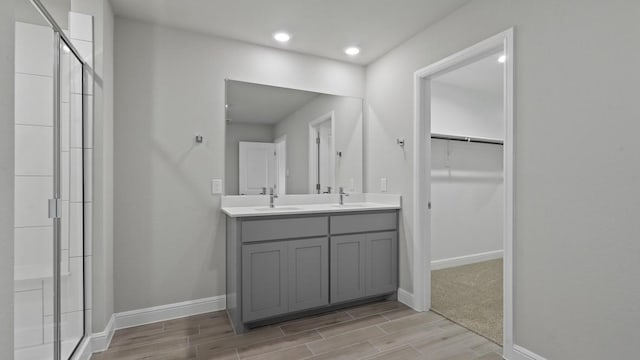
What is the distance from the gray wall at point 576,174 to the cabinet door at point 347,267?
3.97ft

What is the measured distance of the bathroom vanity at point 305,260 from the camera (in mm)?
2320

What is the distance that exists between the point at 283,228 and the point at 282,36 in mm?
1707

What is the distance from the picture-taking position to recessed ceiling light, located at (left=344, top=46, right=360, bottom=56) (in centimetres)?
301

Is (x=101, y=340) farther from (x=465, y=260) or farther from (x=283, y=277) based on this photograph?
(x=465, y=260)

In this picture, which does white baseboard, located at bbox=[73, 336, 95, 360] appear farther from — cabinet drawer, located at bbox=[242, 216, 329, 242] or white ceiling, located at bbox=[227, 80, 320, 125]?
white ceiling, located at bbox=[227, 80, 320, 125]

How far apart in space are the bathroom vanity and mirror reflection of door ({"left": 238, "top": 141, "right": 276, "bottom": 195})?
0.21 metres

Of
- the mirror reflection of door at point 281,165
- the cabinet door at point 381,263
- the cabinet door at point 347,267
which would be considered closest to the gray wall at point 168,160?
the mirror reflection of door at point 281,165

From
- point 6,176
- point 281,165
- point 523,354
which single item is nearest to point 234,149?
point 281,165

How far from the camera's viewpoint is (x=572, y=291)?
1.64 meters

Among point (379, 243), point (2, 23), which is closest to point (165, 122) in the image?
point (2, 23)

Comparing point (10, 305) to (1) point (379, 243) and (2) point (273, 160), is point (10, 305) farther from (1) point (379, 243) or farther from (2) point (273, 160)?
(1) point (379, 243)

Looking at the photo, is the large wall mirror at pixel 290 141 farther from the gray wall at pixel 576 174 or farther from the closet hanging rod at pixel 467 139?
the gray wall at pixel 576 174

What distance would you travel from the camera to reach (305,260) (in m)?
2.51

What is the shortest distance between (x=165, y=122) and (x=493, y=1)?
8.61 ft
